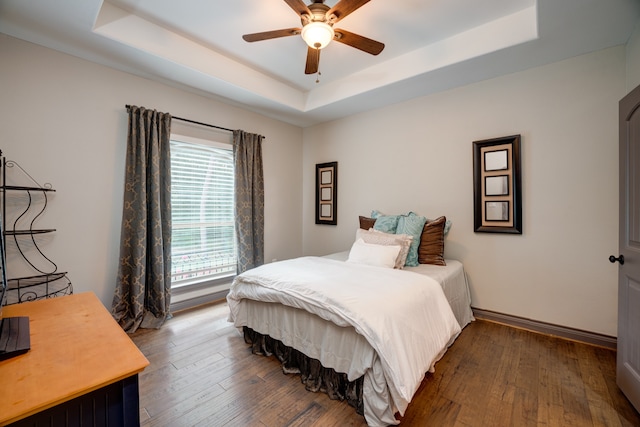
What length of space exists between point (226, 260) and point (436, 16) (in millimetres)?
3553

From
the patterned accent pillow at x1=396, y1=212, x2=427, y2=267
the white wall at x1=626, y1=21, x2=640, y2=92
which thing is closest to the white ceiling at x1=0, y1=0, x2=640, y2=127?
the white wall at x1=626, y1=21, x2=640, y2=92

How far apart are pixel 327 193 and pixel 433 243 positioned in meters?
1.91

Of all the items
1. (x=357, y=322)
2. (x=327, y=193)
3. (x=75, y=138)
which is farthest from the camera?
(x=327, y=193)

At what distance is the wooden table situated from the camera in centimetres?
79

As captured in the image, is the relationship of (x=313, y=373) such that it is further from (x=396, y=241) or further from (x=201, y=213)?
(x=201, y=213)

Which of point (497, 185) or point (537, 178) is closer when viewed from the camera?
point (537, 178)

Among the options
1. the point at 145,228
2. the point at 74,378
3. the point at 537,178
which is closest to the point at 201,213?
the point at 145,228

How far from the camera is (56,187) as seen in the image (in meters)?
2.45

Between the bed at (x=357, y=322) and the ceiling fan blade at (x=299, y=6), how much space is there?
1.87 metres

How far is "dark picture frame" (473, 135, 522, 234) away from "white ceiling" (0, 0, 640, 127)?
0.76m

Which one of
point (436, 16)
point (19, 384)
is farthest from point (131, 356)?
point (436, 16)

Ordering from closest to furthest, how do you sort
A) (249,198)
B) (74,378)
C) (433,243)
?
(74,378) → (433,243) → (249,198)

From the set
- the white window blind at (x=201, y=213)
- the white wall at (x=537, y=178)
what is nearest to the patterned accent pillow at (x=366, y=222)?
the white wall at (x=537, y=178)

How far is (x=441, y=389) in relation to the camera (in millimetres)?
1876
